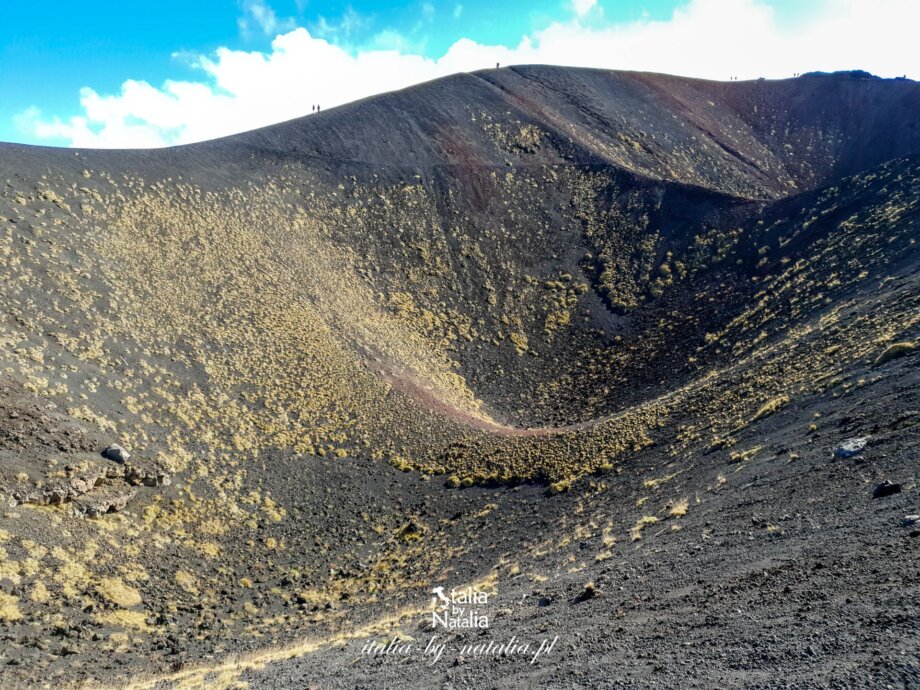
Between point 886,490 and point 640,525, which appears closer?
point 886,490

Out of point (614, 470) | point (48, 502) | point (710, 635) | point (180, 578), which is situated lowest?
point (614, 470)

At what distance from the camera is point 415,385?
108ft

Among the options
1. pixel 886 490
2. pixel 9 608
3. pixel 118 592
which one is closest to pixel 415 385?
pixel 118 592

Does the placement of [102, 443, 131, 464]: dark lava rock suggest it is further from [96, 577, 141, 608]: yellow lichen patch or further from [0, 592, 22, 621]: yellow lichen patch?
[0, 592, 22, 621]: yellow lichen patch

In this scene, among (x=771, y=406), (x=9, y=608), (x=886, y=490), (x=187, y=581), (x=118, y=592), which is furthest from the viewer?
(x=771, y=406)

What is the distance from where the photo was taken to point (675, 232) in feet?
160

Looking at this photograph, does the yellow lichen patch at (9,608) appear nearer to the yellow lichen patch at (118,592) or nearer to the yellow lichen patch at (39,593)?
the yellow lichen patch at (39,593)

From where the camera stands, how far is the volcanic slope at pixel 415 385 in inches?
575

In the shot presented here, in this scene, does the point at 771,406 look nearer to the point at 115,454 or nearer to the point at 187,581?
the point at 187,581

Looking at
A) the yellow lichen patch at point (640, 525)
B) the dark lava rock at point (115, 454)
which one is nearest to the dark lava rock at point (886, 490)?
the yellow lichen patch at point (640, 525)

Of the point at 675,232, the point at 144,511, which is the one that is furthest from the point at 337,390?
the point at 675,232

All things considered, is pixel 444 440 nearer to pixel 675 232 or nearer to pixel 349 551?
pixel 349 551

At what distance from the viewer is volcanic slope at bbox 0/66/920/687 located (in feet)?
47.9

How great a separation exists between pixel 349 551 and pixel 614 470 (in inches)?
409
